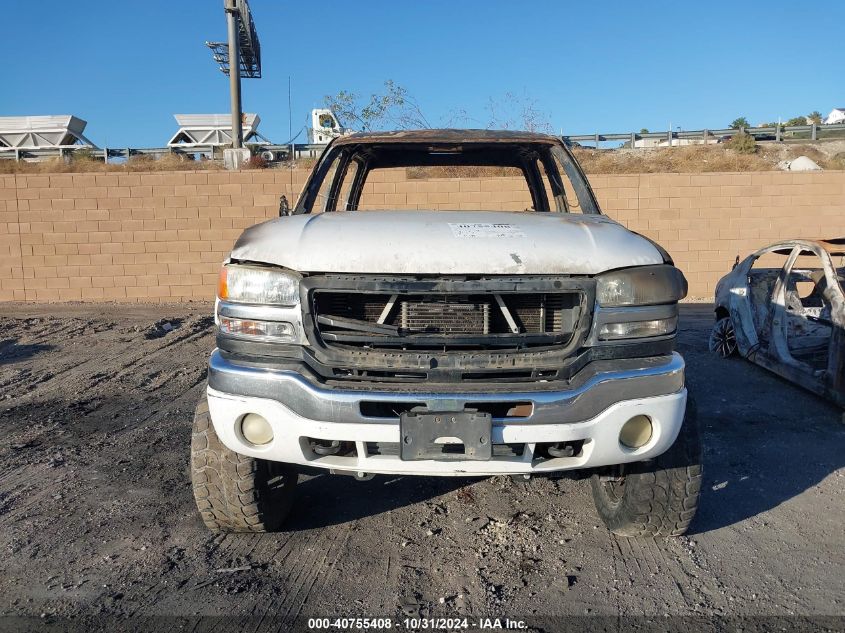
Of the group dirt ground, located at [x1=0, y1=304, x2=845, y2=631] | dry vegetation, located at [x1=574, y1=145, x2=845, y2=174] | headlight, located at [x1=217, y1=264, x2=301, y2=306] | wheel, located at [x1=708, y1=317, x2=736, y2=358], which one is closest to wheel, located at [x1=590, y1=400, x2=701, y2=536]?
dirt ground, located at [x1=0, y1=304, x2=845, y2=631]

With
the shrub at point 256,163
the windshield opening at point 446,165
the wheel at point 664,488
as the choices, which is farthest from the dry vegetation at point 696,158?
the wheel at point 664,488

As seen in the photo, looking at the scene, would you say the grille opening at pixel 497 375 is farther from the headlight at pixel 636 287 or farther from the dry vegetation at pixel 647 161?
the dry vegetation at pixel 647 161

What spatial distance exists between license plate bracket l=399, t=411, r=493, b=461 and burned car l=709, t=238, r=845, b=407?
4.09 meters

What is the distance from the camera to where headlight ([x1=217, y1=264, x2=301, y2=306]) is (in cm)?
260

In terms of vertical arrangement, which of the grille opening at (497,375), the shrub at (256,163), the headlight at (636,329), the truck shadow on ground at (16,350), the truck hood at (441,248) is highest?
the shrub at (256,163)

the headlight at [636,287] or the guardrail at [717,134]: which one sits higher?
the guardrail at [717,134]

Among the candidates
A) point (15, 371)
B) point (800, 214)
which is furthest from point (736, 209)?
point (15, 371)

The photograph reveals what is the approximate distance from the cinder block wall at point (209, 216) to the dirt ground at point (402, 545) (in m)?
7.46

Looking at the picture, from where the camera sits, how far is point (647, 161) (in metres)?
24.3

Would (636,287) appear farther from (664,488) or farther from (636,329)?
(664,488)

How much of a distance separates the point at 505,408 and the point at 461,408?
0.69 feet

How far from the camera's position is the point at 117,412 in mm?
5410

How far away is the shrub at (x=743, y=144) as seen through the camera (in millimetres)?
26188

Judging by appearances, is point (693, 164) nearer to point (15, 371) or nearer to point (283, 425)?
point (15, 371)
